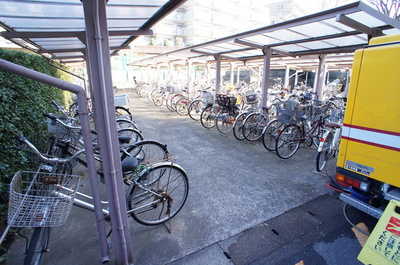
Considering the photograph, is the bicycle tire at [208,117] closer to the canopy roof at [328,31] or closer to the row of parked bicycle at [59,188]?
the canopy roof at [328,31]

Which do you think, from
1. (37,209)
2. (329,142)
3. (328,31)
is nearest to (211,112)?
(329,142)

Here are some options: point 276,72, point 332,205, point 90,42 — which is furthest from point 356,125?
point 276,72

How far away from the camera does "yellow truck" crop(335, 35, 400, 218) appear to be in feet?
6.43

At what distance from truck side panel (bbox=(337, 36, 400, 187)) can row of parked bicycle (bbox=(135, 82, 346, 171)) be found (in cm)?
131

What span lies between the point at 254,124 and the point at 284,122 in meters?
1.06

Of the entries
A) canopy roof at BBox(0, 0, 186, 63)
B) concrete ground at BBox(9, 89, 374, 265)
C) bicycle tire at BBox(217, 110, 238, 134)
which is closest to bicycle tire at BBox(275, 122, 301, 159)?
concrete ground at BBox(9, 89, 374, 265)

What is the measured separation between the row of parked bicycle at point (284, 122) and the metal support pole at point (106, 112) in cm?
336

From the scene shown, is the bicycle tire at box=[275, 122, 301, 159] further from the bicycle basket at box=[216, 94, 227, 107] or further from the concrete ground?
the bicycle basket at box=[216, 94, 227, 107]

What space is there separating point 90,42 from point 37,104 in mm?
2623

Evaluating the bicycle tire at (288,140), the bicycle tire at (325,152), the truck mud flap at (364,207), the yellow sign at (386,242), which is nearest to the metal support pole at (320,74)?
the bicycle tire at (288,140)

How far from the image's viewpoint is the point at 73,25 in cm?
315

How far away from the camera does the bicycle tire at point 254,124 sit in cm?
541

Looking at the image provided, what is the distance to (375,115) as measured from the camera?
210cm

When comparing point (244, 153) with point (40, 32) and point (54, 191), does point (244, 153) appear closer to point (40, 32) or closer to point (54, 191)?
point (54, 191)
